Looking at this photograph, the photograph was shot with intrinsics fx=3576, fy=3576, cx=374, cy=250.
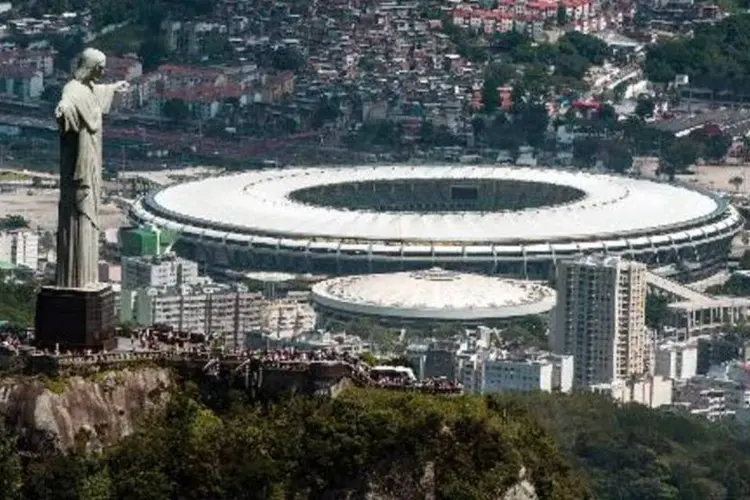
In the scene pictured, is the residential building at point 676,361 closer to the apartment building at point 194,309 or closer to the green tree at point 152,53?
the apartment building at point 194,309

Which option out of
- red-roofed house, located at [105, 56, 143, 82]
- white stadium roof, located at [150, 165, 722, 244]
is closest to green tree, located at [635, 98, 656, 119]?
white stadium roof, located at [150, 165, 722, 244]

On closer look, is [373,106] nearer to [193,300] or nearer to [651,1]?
[651,1]

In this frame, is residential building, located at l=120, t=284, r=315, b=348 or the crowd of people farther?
residential building, located at l=120, t=284, r=315, b=348

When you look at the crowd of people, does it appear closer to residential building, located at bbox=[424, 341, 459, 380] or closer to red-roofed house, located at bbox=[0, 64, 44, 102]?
residential building, located at bbox=[424, 341, 459, 380]

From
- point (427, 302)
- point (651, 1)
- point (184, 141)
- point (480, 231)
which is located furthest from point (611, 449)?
point (651, 1)

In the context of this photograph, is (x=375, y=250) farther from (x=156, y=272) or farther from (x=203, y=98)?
(x=203, y=98)

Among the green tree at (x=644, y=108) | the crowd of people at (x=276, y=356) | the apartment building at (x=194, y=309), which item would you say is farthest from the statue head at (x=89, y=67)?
the green tree at (x=644, y=108)

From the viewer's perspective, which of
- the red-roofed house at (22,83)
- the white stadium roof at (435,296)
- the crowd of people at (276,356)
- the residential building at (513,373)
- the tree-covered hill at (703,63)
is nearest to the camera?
the crowd of people at (276,356)

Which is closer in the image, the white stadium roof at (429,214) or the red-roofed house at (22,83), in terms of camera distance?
the white stadium roof at (429,214)
